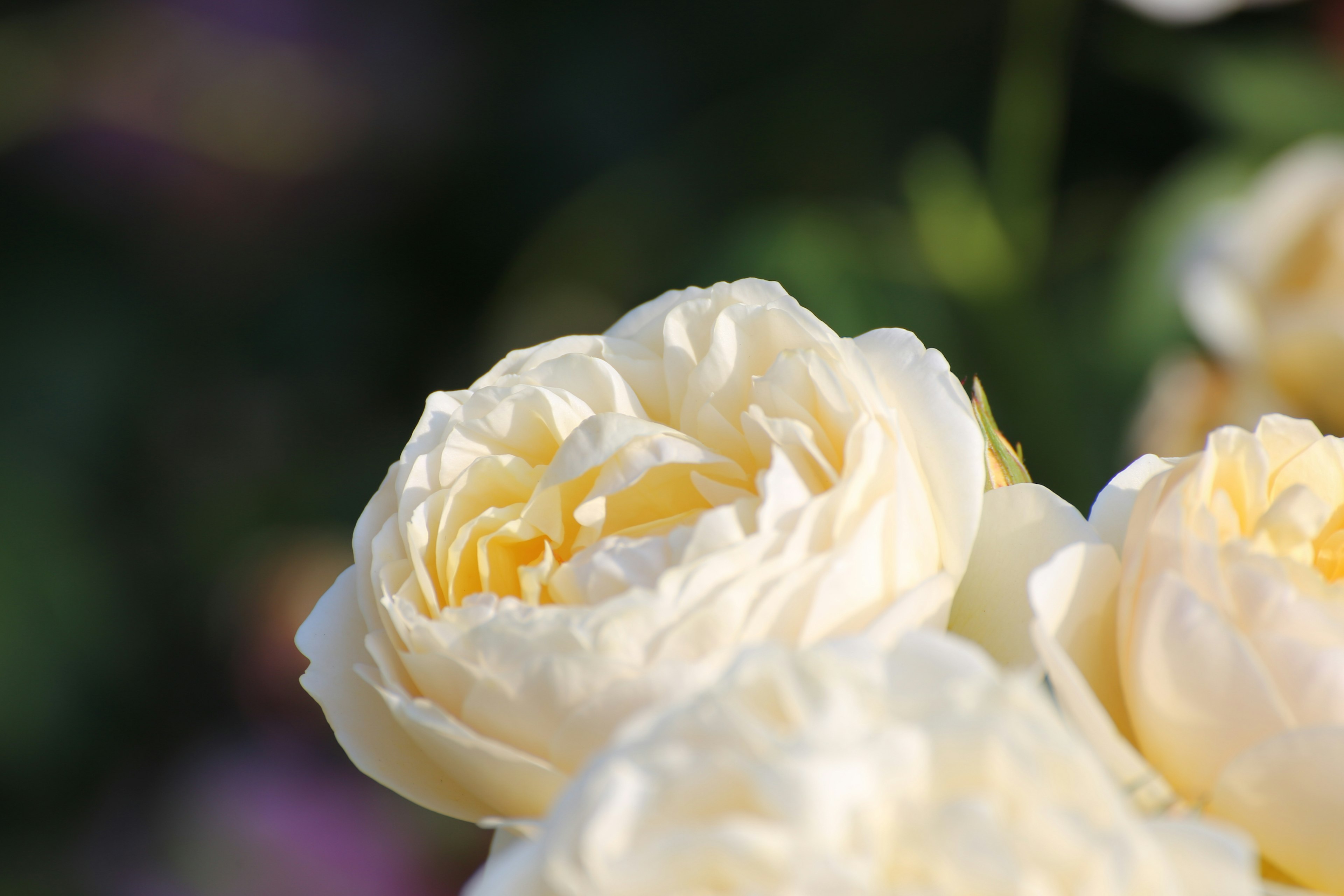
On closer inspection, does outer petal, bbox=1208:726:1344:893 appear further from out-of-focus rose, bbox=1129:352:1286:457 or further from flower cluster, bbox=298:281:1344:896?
out-of-focus rose, bbox=1129:352:1286:457

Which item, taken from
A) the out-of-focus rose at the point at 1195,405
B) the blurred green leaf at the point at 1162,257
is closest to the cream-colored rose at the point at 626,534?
the out-of-focus rose at the point at 1195,405

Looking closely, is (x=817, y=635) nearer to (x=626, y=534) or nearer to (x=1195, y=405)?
(x=626, y=534)

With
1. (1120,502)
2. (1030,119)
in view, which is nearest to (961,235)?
(1030,119)

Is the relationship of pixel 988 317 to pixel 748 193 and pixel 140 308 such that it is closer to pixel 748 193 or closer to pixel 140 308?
pixel 748 193

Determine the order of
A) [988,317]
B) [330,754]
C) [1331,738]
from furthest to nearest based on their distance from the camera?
1. [330,754]
2. [988,317]
3. [1331,738]

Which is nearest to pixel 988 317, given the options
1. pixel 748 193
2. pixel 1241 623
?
pixel 748 193

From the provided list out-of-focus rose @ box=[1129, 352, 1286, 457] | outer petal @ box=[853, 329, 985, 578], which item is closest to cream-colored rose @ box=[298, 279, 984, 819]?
outer petal @ box=[853, 329, 985, 578]
